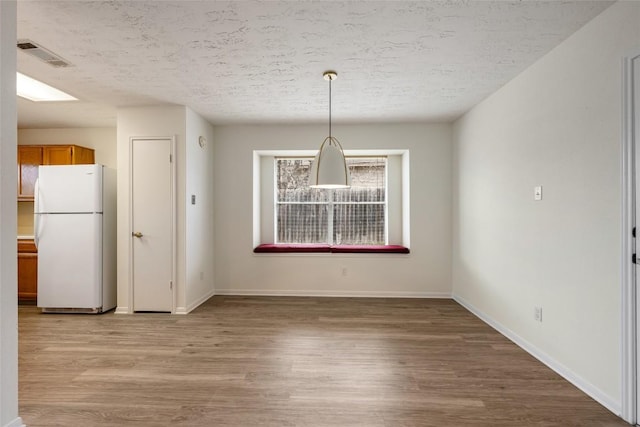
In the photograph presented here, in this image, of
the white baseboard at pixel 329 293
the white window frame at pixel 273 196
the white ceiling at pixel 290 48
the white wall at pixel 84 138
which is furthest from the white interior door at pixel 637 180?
the white wall at pixel 84 138

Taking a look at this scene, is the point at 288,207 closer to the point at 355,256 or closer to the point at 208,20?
the point at 355,256

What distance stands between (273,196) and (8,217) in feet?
12.2

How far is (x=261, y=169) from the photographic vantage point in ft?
17.5

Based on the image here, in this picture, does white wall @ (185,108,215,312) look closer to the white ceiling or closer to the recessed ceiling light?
the white ceiling

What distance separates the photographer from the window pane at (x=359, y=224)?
5309 millimetres

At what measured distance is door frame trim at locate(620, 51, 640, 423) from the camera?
6.15 feet

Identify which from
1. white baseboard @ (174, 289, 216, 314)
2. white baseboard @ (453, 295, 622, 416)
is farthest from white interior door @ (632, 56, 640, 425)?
white baseboard @ (174, 289, 216, 314)

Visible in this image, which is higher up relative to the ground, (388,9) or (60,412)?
(388,9)

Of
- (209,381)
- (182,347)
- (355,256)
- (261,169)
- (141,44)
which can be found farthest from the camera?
(261,169)

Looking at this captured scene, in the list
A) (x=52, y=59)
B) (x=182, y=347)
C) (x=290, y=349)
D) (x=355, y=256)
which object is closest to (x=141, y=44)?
(x=52, y=59)

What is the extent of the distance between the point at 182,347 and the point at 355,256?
2.63 m

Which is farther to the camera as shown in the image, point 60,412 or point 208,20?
point 208,20

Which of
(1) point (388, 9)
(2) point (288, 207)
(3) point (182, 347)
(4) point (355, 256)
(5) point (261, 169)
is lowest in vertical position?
(3) point (182, 347)

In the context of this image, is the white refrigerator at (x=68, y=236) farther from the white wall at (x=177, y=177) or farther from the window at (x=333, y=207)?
the window at (x=333, y=207)
